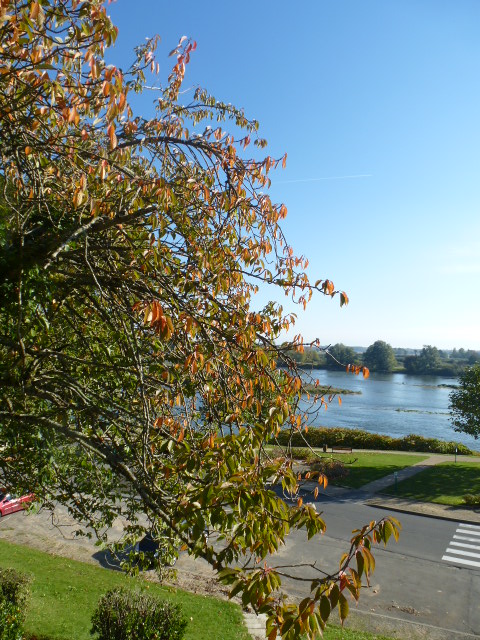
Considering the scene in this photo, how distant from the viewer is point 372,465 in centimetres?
3064

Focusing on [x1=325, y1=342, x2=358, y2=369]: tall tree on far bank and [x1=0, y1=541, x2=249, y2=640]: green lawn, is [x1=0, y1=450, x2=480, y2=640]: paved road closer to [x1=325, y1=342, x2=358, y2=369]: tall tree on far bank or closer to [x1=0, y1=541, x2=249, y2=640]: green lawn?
[x1=0, y1=541, x2=249, y2=640]: green lawn

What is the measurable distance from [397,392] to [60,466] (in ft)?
308

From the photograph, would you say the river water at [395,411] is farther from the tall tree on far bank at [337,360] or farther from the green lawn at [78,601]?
the green lawn at [78,601]

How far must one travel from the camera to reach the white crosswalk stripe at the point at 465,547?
640 inches

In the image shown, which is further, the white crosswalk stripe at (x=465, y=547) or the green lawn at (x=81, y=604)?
the white crosswalk stripe at (x=465, y=547)

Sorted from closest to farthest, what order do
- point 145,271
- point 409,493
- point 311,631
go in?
1. point 311,631
2. point 145,271
3. point 409,493

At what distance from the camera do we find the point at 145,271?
5.08 meters

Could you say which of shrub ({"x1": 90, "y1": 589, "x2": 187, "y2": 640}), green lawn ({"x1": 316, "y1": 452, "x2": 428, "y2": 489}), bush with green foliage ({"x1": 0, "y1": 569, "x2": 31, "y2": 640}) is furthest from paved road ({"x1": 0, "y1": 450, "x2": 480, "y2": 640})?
shrub ({"x1": 90, "y1": 589, "x2": 187, "y2": 640})

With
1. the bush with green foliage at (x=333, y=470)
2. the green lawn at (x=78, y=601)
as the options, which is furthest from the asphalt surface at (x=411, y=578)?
the bush with green foliage at (x=333, y=470)

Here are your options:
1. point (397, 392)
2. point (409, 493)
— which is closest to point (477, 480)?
point (409, 493)

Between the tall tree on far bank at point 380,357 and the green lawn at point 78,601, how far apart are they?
11582 centimetres

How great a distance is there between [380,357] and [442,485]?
104 m

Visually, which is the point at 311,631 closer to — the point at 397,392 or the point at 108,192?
the point at 108,192

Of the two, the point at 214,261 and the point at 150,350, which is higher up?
the point at 214,261
